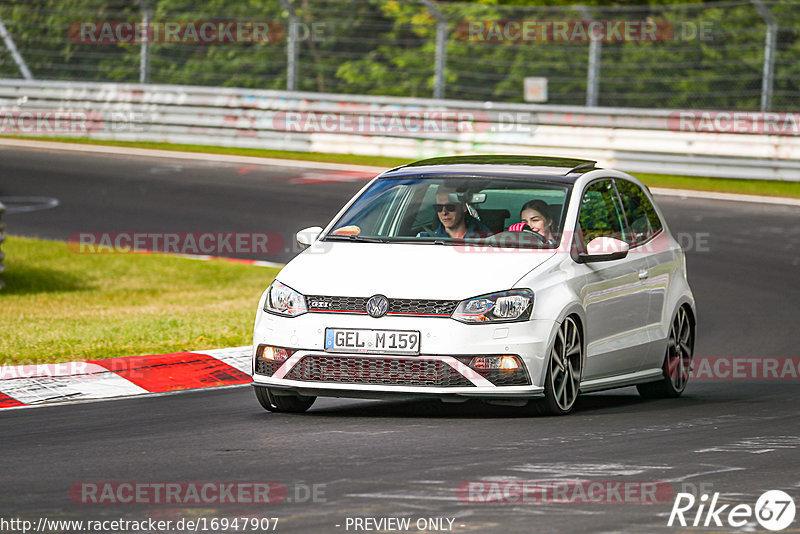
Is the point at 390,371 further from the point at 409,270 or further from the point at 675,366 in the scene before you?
the point at 675,366

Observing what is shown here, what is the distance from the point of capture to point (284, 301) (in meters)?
8.61

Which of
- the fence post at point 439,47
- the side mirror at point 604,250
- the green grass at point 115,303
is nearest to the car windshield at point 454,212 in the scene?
the side mirror at point 604,250

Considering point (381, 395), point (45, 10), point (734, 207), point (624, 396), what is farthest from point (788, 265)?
point (45, 10)

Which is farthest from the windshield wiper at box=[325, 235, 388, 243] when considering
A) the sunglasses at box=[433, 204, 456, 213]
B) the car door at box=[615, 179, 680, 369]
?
the car door at box=[615, 179, 680, 369]

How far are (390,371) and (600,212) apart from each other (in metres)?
2.21

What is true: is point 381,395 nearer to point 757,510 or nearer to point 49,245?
point 757,510

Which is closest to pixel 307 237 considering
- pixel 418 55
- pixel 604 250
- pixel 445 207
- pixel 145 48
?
pixel 445 207

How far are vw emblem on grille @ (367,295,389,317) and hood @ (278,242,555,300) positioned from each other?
0.11 feet

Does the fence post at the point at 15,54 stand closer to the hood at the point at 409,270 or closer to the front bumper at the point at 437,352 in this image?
the hood at the point at 409,270

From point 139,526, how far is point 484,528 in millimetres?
1326

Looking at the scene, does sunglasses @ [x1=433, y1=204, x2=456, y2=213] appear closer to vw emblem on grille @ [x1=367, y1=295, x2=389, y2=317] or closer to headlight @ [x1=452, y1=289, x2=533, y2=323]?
headlight @ [x1=452, y1=289, x2=533, y2=323]

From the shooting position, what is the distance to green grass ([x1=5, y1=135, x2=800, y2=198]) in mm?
24078

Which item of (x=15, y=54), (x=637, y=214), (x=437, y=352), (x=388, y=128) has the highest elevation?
(x=15, y=54)

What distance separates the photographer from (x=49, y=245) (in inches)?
738
